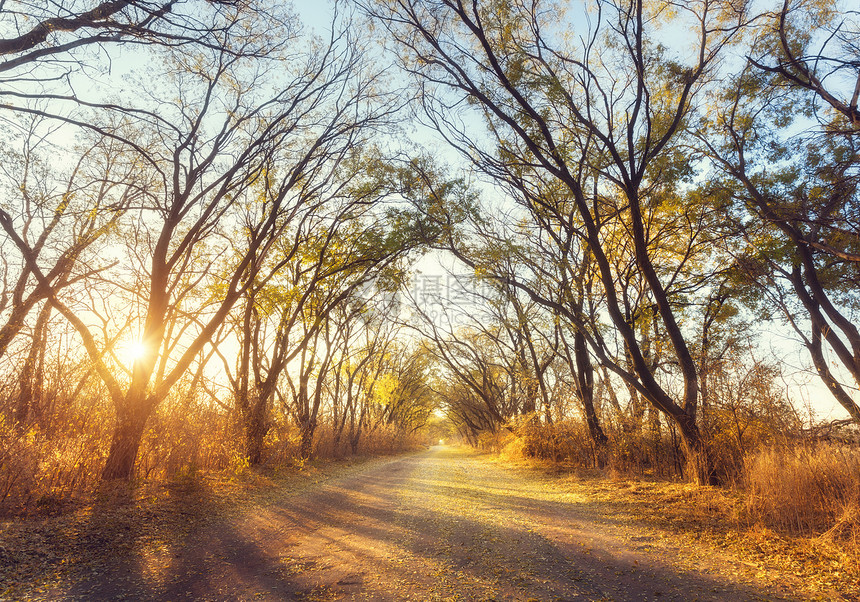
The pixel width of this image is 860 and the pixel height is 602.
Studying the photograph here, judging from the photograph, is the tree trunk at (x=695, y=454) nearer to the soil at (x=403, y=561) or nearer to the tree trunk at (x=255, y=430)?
the soil at (x=403, y=561)

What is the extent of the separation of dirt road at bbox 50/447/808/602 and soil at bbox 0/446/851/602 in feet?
0.05

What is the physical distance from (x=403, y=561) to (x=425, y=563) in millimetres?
214

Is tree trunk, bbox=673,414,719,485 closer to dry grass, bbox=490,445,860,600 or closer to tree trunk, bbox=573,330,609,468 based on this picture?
dry grass, bbox=490,445,860,600

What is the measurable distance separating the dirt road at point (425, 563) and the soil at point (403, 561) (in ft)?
0.05

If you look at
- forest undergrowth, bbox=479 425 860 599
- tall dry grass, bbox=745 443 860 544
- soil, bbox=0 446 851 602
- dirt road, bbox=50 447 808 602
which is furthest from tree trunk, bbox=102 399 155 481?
tall dry grass, bbox=745 443 860 544

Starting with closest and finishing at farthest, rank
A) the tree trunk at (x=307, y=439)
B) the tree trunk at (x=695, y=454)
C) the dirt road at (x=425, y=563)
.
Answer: the dirt road at (x=425, y=563)
the tree trunk at (x=695, y=454)
the tree trunk at (x=307, y=439)

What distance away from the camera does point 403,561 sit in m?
3.78

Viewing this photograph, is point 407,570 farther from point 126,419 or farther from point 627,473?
point 627,473

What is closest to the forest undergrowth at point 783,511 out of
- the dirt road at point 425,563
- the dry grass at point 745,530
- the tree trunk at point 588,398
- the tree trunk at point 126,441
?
the dry grass at point 745,530

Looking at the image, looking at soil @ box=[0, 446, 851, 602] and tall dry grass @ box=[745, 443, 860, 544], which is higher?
tall dry grass @ box=[745, 443, 860, 544]

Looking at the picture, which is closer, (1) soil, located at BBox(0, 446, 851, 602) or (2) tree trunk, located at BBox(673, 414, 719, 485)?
(1) soil, located at BBox(0, 446, 851, 602)

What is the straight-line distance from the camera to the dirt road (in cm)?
307

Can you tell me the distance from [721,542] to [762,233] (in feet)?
34.3

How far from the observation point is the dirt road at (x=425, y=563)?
Answer: 10.1ft
